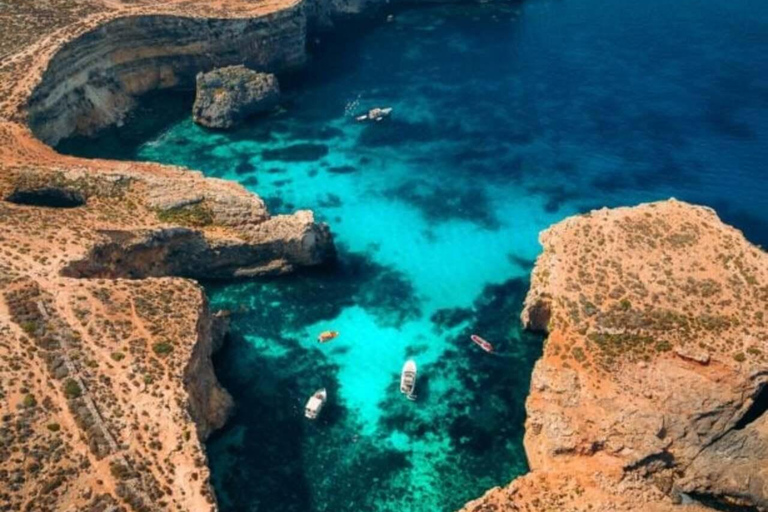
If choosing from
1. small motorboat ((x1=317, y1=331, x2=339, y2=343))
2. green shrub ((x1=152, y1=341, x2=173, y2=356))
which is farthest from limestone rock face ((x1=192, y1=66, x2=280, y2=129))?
green shrub ((x1=152, y1=341, x2=173, y2=356))

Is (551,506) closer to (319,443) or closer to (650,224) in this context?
(319,443)

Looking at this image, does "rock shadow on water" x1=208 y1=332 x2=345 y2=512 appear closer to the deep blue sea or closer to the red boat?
the deep blue sea

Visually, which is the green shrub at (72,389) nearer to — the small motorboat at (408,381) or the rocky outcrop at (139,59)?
the small motorboat at (408,381)

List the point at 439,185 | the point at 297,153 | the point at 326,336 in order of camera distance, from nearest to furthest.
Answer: the point at 326,336 < the point at 439,185 < the point at 297,153

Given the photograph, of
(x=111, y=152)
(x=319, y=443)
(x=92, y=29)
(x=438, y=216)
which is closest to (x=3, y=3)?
(x=92, y=29)

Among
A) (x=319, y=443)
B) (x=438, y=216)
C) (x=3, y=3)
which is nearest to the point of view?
(x=319, y=443)

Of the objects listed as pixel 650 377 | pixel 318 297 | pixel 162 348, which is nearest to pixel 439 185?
pixel 318 297

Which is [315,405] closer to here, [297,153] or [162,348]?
[162,348]
